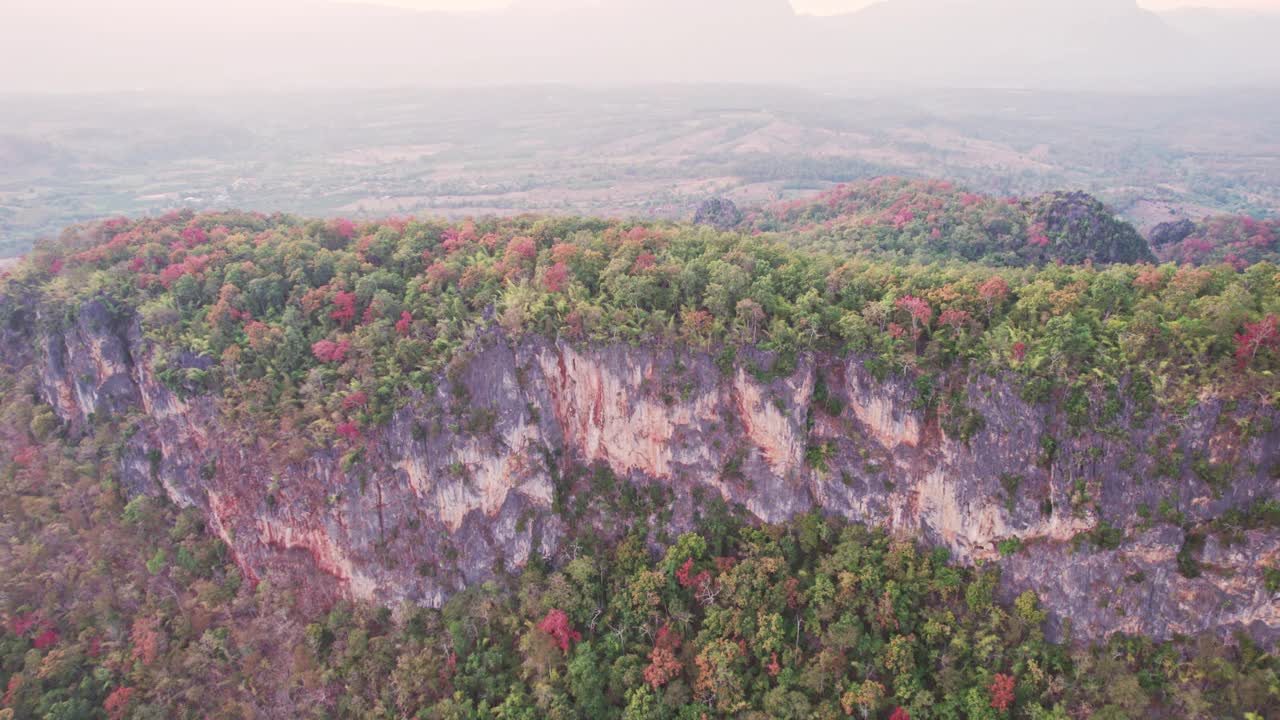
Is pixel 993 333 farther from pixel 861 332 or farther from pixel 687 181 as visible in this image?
pixel 687 181

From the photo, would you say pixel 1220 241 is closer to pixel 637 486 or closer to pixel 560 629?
pixel 637 486

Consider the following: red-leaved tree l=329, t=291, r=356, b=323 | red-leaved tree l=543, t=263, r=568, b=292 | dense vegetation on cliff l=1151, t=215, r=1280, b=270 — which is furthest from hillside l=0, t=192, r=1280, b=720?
dense vegetation on cliff l=1151, t=215, r=1280, b=270

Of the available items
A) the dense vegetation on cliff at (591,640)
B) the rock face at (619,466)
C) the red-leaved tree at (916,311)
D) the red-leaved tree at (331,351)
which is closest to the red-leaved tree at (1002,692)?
the dense vegetation on cliff at (591,640)

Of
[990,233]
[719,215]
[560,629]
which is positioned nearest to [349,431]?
[560,629]

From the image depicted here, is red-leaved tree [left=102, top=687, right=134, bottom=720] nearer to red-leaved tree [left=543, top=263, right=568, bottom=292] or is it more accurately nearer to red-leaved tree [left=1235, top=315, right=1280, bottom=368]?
red-leaved tree [left=543, top=263, right=568, bottom=292]

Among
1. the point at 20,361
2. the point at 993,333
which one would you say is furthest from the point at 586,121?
the point at 993,333

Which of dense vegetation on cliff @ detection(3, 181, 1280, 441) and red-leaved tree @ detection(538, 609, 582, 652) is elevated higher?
dense vegetation on cliff @ detection(3, 181, 1280, 441)
